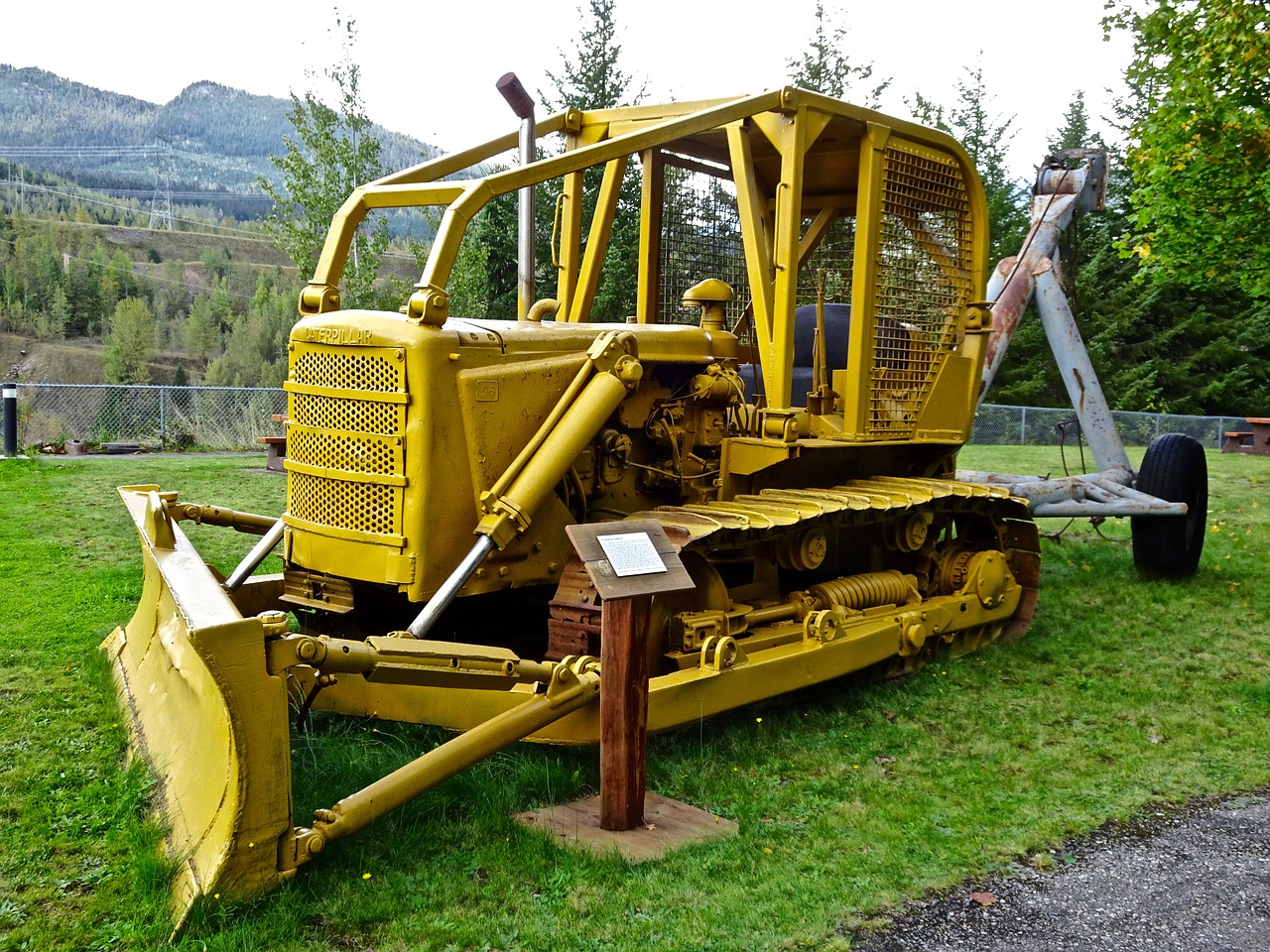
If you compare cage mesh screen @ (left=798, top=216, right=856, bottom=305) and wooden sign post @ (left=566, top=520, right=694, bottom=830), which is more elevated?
cage mesh screen @ (left=798, top=216, right=856, bottom=305)

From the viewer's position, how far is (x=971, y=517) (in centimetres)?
719

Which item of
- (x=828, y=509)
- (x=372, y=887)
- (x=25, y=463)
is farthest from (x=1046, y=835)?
(x=25, y=463)

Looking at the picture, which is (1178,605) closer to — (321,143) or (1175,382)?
(321,143)

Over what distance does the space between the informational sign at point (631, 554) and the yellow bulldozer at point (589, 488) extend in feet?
1.48

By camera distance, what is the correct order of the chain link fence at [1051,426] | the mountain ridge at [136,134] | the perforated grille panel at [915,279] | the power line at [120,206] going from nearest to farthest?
1. the perforated grille panel at [915,279]
2. the chain link fence at [1051,426]
3. the power line at [120,206]
4. the mountain ridge at [136,134]

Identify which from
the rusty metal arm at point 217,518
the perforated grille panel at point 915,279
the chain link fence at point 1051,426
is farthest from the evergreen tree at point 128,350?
the perforated grille panel at point 915,279

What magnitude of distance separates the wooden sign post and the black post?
1221 cm

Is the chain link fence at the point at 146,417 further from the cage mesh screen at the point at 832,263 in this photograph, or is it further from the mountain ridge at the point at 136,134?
the mountain ridge at the point at 136,134

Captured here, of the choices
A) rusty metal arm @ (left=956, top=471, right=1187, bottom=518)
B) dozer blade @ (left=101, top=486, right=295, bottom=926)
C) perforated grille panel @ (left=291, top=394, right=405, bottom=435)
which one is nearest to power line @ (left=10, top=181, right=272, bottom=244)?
rusty metal arm @ (left=956, top=471, right=1187, bottom=518)

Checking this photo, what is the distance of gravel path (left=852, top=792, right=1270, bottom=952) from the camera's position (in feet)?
11.6

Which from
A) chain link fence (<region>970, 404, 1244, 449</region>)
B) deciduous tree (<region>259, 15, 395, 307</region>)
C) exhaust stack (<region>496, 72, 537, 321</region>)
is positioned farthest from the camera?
chain link fence (<region>970, 404, 1244, 449</region>)

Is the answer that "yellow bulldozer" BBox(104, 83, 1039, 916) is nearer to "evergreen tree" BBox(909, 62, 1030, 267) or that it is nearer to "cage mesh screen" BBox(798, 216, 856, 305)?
"cage mesh screen" BBox(798, 216, 856, 305)

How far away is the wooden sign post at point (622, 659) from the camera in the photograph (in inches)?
161

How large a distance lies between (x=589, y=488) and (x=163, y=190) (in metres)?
79.7
